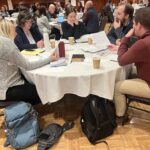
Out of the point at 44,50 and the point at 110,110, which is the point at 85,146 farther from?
the point at 44,50

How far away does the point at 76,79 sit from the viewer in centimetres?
199

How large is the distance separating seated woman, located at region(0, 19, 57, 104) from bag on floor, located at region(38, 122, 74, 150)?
1.09ft

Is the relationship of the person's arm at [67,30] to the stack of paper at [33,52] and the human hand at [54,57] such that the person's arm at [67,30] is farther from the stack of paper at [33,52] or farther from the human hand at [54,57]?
the human hand at [54,57]

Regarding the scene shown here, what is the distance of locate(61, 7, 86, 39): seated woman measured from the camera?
3.36m

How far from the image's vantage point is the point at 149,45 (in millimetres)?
1896

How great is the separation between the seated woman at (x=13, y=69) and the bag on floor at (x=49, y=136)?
0.33 m

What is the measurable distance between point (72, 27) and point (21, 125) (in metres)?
1.76

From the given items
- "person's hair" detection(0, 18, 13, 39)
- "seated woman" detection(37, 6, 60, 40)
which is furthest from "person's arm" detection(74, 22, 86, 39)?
"seated woman" detection(37, 6, 60, 40)

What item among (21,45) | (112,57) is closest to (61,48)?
(112,57)

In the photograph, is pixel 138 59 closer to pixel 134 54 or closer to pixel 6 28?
pixel 134 54

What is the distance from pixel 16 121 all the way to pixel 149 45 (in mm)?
1420

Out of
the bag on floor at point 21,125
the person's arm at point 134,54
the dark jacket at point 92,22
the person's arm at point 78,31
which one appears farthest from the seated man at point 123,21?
the dark jacket at point 92,22

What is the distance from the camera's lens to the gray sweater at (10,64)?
2.04 m

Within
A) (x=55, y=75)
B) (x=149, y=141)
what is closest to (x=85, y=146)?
(x=149, y=141)
